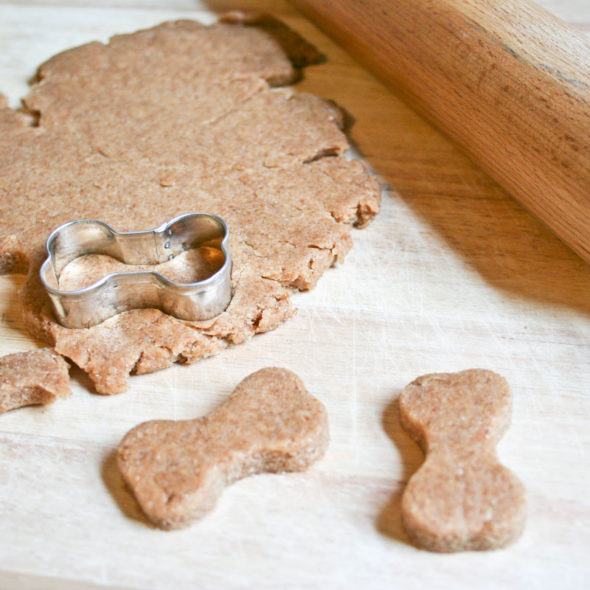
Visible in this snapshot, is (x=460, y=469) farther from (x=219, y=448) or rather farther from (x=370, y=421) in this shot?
(x=219, y=448)

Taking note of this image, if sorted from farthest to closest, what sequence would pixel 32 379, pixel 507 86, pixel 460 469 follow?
pixel 507 86 → pixel 32 379 → pixel 460 469

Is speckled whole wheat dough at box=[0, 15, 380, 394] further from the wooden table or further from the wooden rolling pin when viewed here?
the wooden rolling pin

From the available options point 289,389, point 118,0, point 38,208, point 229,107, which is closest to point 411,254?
point 289,389

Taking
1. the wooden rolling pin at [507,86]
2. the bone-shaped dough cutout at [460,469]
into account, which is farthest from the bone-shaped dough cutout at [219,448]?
the wooden rolling pin at [507,86]

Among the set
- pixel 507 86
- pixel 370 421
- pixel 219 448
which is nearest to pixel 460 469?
pixel 370 421

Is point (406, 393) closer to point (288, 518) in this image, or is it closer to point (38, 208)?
point (288, 518)
